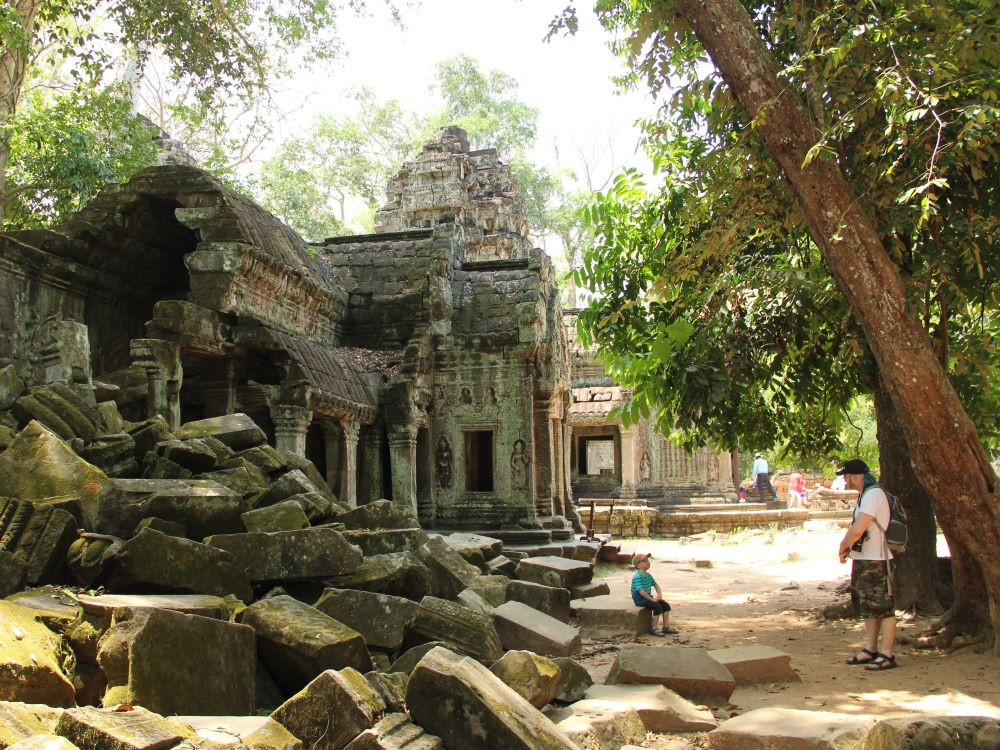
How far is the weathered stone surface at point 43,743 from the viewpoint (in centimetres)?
248

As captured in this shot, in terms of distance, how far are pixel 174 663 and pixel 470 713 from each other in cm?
122

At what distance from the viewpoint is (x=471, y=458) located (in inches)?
508

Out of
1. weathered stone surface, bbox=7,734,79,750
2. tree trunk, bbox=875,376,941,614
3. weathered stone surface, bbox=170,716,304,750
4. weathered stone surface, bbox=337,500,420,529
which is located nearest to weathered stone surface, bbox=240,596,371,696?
weathered stone surface, bbox=170,716,304,750

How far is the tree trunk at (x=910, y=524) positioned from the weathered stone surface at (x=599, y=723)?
13.8 feet

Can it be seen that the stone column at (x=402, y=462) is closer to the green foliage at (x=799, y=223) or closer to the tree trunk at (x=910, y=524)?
the green foliage at (x=799, y=223)

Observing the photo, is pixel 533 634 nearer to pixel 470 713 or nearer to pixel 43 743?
pixel 470 713

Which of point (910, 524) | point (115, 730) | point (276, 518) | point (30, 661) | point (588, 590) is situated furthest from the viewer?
point (588, 590)

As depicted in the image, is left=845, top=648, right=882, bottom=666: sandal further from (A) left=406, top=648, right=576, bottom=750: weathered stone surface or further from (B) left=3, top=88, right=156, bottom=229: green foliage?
(B) left=3, top=88, right=156, bottom=229: green foliage

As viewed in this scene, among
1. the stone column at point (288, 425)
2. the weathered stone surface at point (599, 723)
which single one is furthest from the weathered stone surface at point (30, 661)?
the stone column at point (288, 425)

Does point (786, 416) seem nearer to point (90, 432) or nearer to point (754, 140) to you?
point (754, 140)

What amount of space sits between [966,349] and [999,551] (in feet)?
5.68

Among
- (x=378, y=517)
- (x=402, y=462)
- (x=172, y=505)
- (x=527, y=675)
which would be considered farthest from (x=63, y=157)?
(x=527, y=675)

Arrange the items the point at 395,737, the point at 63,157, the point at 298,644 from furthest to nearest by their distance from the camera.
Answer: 1. the point at 63,157
2. the point at 298,644
3. the point at 395,737

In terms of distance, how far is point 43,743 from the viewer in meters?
2.50
